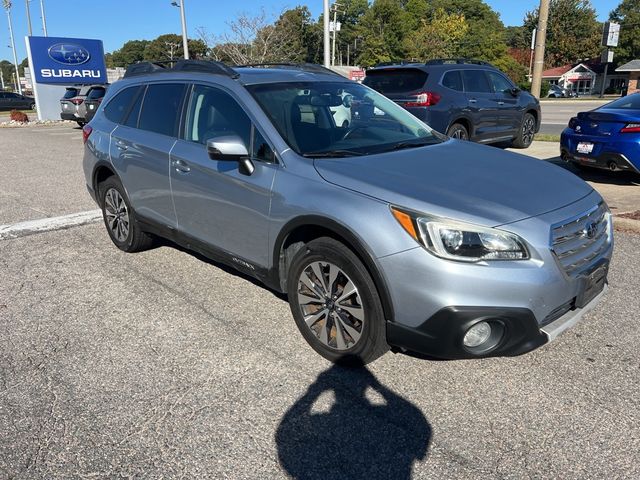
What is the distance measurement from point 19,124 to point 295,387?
2717 centimetres

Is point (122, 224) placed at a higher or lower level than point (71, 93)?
lower

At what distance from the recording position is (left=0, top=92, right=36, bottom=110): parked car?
40.7 m

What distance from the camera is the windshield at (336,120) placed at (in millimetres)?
3562

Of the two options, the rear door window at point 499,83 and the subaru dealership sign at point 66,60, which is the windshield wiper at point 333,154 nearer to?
the rear door window at point 499,83

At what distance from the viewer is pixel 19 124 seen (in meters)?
25.4

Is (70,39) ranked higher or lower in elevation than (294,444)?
higher

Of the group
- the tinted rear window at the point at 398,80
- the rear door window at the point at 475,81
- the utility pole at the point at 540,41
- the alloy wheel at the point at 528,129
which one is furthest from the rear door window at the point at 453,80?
the utility pole at the point at 540,41

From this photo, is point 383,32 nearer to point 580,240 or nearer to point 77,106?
point 77,106

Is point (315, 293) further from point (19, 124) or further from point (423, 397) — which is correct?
point (19, 124)

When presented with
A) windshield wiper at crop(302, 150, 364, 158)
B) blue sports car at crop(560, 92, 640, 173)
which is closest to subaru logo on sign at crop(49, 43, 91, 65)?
blue sports car at crop(560, 92, 640, 173)

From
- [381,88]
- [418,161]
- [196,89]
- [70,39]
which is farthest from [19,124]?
[418,161]

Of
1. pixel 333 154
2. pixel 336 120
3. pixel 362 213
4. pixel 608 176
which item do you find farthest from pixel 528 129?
pixel 362 213

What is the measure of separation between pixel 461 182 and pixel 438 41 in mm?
61668

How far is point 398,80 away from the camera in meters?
9.84
